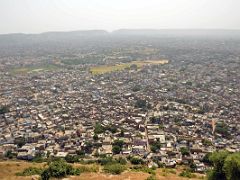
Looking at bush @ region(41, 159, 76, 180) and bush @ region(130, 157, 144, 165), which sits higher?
bush @ region(41, 159, 76, 180)

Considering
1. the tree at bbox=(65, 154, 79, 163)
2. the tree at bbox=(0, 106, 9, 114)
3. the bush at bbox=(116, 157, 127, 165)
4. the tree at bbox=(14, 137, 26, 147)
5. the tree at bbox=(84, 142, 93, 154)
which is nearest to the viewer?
the bush at bbox=(116, 157, 127, 165)

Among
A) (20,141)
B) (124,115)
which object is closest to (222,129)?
(124,115)

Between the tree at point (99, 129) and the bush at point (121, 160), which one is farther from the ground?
the bush at point (121, 160)

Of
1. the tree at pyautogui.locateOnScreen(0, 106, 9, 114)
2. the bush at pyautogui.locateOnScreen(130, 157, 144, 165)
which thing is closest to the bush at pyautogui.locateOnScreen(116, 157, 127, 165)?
the bush at pyautogui.locateOnScreen(130, 157, 144, 165)

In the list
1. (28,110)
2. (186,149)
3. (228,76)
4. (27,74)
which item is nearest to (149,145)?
(186,149)

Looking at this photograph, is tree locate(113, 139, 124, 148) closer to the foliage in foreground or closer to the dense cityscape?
the dense cityscape

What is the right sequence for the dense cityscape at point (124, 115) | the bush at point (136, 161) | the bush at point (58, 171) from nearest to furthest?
1. the bush at point (58, 171)
2. the bush at point (136, 161)
3. the dense cityscape at point (124, 115)

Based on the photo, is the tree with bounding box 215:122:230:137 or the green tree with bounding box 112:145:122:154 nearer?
the green tree with bounding box 112:145:122:154

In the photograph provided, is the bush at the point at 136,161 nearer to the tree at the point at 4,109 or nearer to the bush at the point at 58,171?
the bush at the point at 58,171

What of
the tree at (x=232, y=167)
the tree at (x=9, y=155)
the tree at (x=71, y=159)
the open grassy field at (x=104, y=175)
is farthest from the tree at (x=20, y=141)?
the tree at (x=232, y=167)

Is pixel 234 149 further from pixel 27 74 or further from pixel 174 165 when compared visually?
pixel 27 74

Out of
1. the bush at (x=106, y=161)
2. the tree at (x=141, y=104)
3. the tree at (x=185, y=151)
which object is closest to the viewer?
the bush at (x=106, y=161)
